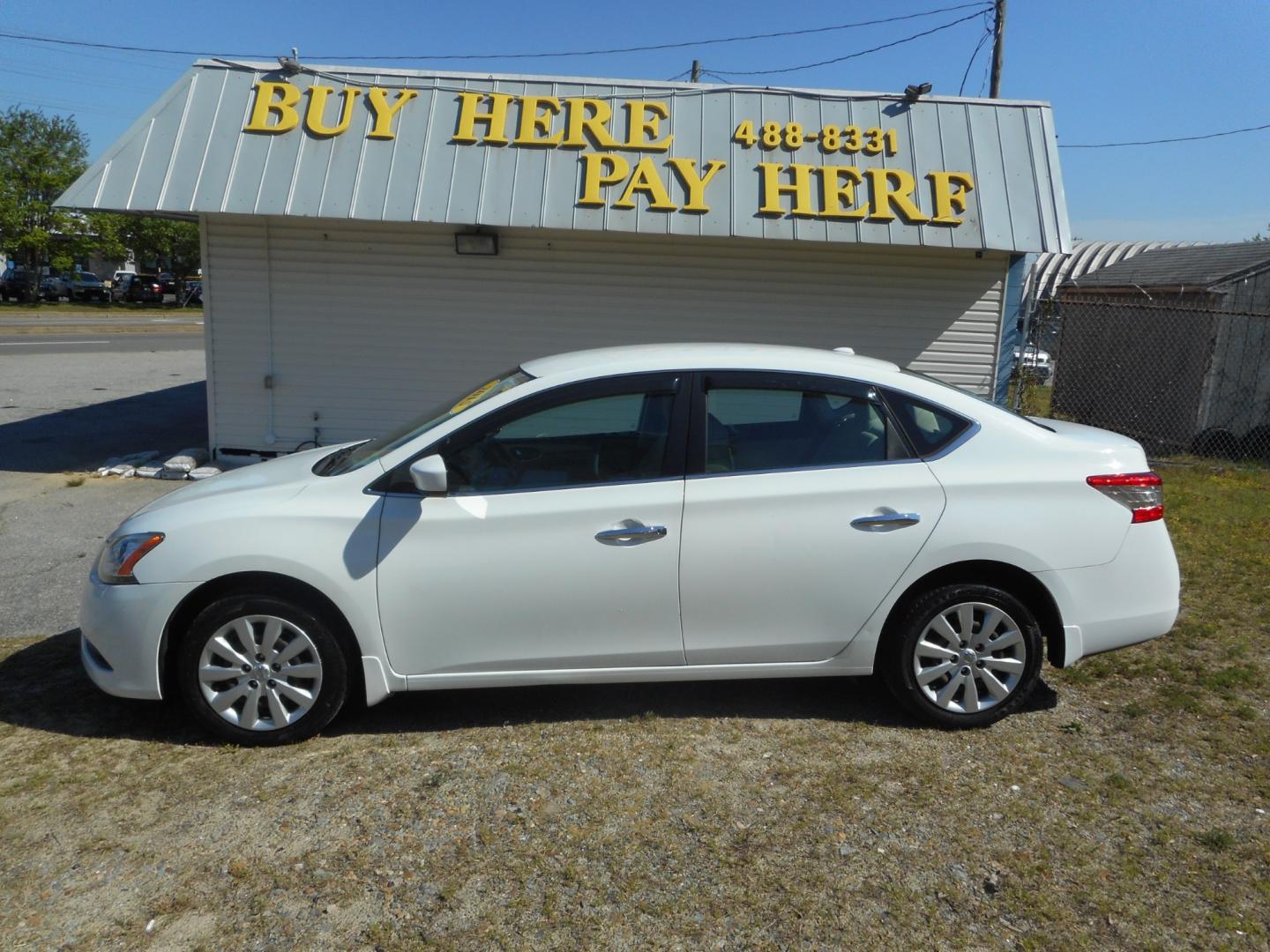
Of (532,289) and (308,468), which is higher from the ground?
(532,289)

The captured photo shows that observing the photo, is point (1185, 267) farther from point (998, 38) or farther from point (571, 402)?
point (571, 402)

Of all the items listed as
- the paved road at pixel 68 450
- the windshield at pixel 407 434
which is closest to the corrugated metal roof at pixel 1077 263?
the paved road at pixel 68 450

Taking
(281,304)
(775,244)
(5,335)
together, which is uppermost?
(775,244)

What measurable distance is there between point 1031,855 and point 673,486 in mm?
1897

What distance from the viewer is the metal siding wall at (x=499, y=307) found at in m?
10.1

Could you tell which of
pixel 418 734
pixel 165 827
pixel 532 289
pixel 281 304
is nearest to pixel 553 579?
pixel 418 734

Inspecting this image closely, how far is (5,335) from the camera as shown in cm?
2728

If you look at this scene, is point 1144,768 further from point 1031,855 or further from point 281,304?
point 281,304

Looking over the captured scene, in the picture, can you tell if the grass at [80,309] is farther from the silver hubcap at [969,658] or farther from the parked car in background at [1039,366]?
the silver hubcap at [969,658]

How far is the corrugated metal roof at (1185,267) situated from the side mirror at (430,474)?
1270cm

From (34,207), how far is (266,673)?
45.9 m

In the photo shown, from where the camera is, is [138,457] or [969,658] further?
[138,457]

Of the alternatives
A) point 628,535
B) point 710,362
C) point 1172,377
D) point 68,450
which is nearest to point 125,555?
point 628,535

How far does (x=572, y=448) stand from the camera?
14.4 feet
